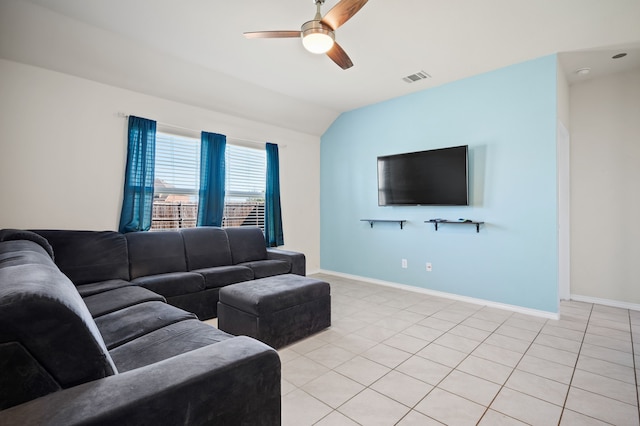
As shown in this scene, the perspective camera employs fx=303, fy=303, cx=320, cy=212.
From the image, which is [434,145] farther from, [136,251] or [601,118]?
[136,251]

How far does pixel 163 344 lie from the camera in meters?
1.57

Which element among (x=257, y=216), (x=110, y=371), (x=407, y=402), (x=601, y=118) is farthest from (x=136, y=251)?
(x=601, y=118)

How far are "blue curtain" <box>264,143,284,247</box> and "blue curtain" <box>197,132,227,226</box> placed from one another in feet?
2.59

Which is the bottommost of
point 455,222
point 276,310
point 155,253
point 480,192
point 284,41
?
point 276,310

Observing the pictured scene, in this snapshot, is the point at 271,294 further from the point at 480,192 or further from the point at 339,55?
the point at 480,192

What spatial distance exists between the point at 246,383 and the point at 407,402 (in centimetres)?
122

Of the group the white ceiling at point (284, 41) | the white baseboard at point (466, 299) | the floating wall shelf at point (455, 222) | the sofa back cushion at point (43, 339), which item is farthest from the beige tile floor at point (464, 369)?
the white ceiling at point (284, 41)

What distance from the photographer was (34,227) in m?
2.93

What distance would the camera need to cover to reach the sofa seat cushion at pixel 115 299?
208 centimetres

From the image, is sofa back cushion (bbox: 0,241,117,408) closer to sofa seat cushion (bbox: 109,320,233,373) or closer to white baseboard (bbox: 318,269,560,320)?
sofa seat cushion (bbox: 109,320,233,373)

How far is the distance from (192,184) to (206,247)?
3.04ft

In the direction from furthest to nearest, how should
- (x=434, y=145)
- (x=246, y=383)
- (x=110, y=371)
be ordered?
Result: (x=434, y=145) → (x=246, y=383) → (x=110, y=371)

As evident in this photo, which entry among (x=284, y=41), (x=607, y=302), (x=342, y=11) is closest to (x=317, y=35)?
(x=342, y=11)

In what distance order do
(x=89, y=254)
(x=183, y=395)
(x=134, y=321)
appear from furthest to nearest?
1. (x=89, y=254)
2. (x=134, y=321)
3. (x=183, y=395)
